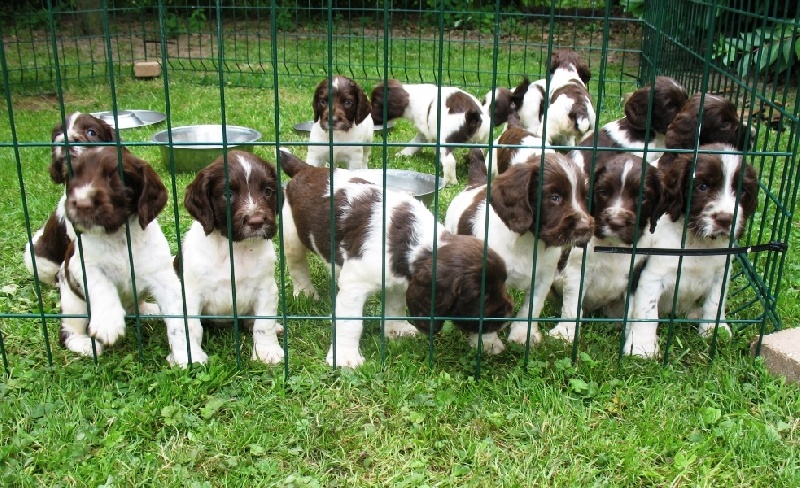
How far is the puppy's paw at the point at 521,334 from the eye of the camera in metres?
4.54

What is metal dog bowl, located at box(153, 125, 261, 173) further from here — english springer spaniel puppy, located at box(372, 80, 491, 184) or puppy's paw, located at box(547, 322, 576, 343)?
puppy's paw, located at box(547, 322, 576, 343)

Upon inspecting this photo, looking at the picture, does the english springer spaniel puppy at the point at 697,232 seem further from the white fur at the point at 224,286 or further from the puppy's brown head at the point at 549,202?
the white fur at the point at 224,286

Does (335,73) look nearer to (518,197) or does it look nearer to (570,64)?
(570,64)

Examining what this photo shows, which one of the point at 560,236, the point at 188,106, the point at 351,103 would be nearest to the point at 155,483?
the point at 560,236

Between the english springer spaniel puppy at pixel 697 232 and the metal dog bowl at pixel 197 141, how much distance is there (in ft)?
12.6

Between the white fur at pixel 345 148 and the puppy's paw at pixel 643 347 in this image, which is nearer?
the puppy's paw at pixel 643 347

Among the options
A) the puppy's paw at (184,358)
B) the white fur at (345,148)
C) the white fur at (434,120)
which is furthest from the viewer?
the white fur at (434,120)

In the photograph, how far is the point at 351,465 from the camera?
342 cm

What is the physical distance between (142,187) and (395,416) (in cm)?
168

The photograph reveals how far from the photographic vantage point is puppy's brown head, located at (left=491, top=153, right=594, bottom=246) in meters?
3.95

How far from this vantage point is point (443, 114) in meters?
8.22

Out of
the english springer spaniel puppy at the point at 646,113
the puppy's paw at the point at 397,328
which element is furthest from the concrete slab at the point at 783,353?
the english springer spaniel puppy at the point at 646,113

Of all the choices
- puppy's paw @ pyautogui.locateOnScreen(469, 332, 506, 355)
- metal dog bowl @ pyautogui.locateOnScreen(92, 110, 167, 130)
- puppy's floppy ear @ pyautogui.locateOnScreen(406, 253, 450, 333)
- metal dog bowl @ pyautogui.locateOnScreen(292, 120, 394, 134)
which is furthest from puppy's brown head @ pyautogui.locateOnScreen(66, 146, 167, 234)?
metal dog bowl @ pyautogui.locateOnScreen(92, 110, 167, 130)

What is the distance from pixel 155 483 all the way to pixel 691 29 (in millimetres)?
6866
